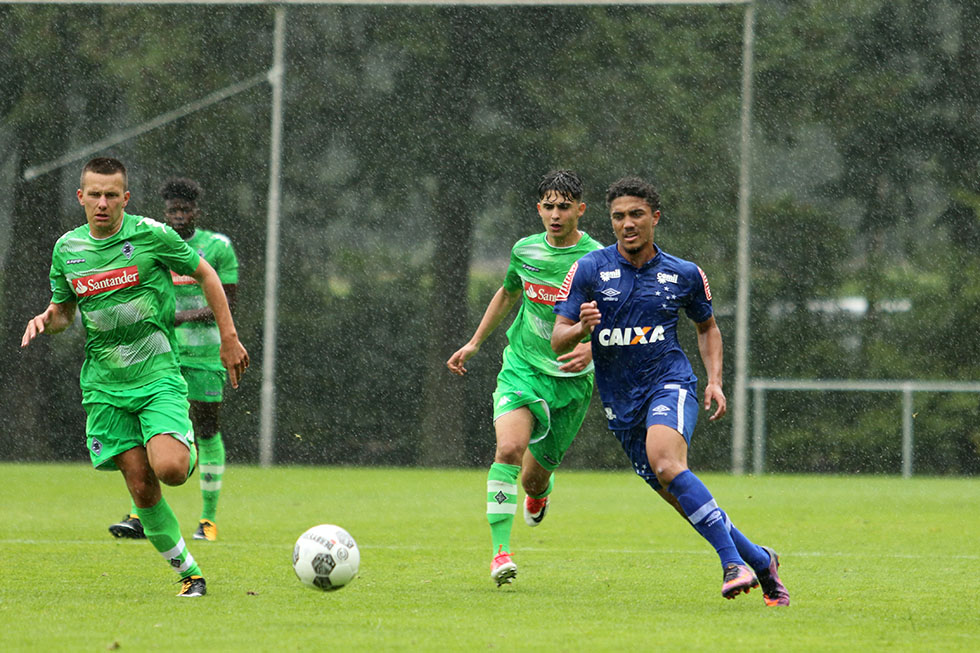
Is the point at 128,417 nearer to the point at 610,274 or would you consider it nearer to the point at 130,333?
the point at 130,333

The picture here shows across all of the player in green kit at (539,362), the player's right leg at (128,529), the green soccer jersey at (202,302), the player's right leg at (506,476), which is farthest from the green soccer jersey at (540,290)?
the player's right leg at (128,529)

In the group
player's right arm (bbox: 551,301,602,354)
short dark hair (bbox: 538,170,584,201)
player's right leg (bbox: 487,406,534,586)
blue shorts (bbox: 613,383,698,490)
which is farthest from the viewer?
short dark hair (bbox: 538,170,584,201)

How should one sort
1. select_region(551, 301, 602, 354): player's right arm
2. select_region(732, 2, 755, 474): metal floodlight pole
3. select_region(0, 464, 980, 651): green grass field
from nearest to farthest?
select_region(0, 464, 980, 651): green grass field < select_region(551, 301, 602, 354): player's right arm < select_region(732, 2, 755, 474): metal floodlight pole

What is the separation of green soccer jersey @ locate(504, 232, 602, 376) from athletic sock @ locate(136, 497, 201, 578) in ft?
6.94

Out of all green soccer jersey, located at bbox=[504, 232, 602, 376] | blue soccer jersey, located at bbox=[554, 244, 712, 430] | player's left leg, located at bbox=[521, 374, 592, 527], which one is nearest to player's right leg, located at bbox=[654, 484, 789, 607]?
blue soccer jersey, located at bbox=[554, 244, 712, 430]

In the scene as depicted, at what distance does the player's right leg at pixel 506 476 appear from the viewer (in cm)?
744

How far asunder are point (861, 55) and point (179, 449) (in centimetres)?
1339

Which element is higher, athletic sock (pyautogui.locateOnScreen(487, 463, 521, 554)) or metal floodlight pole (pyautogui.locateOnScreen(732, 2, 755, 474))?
metal floodlight pole (pyautogui.locateOnScreen(732, 2, 755, 474))

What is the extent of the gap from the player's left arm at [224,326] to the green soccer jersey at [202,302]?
10.4 feet

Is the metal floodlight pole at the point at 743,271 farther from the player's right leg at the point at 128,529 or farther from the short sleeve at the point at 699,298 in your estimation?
the short sleeve at the point at 699,298

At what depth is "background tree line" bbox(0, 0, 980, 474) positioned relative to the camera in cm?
1806

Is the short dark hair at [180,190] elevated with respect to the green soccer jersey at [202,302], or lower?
elevated

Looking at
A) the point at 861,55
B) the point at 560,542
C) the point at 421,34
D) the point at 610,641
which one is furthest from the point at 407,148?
the point at 610,641

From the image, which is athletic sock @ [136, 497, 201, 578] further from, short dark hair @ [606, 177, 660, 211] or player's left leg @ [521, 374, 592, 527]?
short dark hair @ [606, 177, 660, 211]
